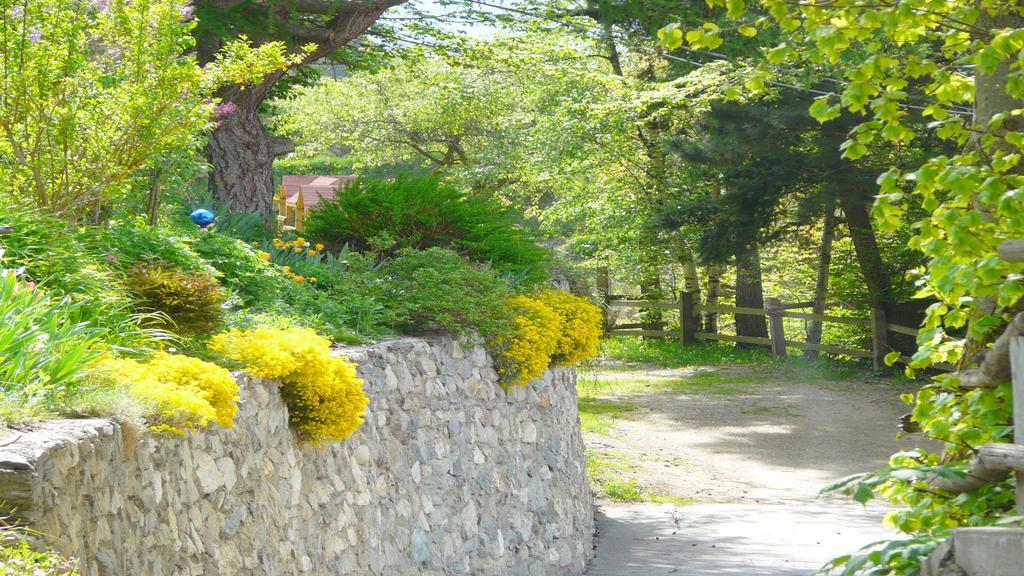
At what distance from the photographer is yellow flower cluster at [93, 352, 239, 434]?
3.30 metres

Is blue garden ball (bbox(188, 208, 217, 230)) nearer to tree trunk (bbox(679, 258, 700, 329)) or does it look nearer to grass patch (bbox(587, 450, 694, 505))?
grass patch (bbox(587, 450, 694, 505))

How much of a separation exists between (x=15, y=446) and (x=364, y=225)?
6193 millimetres

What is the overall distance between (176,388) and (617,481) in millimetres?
7971

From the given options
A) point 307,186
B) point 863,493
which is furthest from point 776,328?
point 307,186

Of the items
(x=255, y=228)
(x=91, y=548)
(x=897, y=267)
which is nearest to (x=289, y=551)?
(x=91, y=548)

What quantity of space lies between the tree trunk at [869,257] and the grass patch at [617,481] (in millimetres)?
6413

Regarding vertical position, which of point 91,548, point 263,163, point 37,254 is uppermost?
point 263,163

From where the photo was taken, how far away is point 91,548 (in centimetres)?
281

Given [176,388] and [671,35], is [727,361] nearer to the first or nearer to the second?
[671,35]

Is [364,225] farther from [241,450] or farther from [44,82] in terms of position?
[241,450]

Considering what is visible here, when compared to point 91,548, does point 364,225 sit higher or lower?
higher

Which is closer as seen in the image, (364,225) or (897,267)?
(364,225)

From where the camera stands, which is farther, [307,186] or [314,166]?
[314,166]

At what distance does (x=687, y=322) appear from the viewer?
2081cm
